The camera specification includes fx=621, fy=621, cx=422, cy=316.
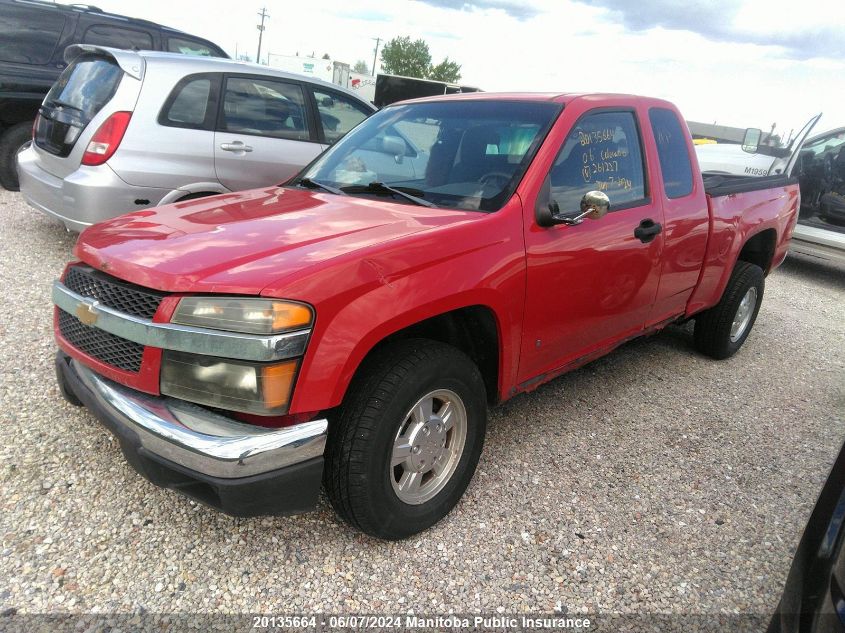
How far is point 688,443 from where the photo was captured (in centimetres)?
343

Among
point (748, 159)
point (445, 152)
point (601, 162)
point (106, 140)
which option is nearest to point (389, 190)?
point (445, 152)

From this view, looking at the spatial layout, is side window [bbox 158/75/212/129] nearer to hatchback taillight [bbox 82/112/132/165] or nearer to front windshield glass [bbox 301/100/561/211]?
hatchback taillight [bbox 82/112/132/165]

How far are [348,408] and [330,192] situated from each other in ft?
4.32

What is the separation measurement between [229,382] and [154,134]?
3412 mm

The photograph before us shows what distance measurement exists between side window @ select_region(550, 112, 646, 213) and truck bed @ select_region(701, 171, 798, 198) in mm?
883

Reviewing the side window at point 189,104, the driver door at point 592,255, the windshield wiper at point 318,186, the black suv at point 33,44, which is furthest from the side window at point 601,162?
the black suv at point 33,44

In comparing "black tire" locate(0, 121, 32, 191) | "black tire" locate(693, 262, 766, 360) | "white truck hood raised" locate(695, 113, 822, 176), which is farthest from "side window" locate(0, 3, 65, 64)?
"white truck hood raised" locate(695, 113, 822, 176)

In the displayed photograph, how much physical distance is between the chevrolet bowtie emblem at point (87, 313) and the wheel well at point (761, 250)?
4.45m

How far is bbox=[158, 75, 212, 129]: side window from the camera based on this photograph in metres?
4.76

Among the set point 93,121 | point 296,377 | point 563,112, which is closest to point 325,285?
point 296,377

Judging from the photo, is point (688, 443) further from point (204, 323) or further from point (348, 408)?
point (204, 323)

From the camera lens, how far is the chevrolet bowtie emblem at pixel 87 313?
2203 millimetres

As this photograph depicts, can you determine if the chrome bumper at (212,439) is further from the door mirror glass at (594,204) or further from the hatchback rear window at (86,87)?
the hatchback rear window at (86,87)

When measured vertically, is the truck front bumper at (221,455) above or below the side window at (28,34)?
below
